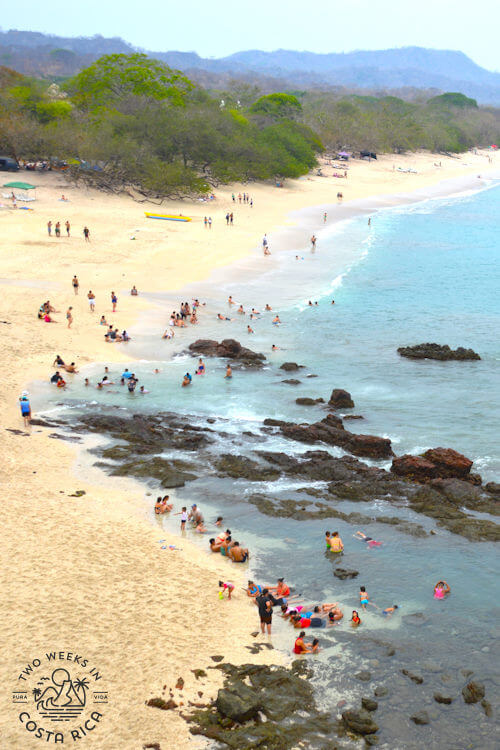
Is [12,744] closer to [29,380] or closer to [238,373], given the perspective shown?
[29,380]

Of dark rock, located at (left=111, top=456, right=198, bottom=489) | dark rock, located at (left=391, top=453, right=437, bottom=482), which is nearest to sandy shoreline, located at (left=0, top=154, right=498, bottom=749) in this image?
dark rock, located at (left=111, top=456, right=198, bottom=489)

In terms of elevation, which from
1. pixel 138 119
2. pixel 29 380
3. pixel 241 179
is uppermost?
pixel 138 119

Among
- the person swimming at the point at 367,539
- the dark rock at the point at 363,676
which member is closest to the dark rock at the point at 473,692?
the dark rock at the point at 363,676

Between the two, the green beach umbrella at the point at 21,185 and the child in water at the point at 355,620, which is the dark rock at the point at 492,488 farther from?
the green beach umbrella at the point at 21,185

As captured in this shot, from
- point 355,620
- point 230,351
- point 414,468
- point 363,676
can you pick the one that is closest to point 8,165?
point 230,351

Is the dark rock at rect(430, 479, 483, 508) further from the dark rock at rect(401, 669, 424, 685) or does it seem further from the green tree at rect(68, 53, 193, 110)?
the green tree at rect(68, 53, 193, 110)

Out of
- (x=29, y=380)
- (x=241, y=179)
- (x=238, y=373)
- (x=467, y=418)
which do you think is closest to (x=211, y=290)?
(x=238, y=373)
